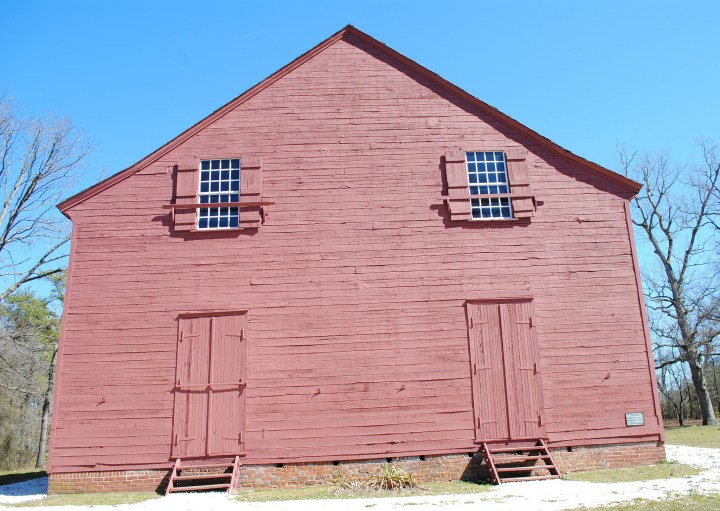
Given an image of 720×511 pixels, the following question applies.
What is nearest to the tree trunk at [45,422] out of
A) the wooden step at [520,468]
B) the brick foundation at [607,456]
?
the wooden step at [520,468]

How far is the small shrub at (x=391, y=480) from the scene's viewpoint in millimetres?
10625

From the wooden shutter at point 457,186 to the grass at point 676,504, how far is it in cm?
658

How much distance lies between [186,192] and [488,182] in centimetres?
696

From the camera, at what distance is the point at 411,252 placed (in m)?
12.6

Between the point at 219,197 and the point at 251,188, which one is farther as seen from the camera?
the point at 219,197

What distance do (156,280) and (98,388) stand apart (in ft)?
8.14

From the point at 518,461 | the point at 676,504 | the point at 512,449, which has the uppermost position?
the point at 512,449

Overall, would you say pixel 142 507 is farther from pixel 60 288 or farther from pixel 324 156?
pixel 60 288

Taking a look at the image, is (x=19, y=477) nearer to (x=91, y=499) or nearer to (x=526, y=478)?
(x=91, y=499)

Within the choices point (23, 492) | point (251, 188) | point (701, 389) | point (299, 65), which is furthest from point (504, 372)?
point (701, 389)

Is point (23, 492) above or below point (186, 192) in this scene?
below

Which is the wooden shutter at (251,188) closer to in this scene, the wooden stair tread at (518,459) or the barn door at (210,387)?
the barn door at (210,387)

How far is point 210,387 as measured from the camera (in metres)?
11.6

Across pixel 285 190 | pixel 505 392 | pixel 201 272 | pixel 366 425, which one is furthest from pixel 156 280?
pixel 505 392
